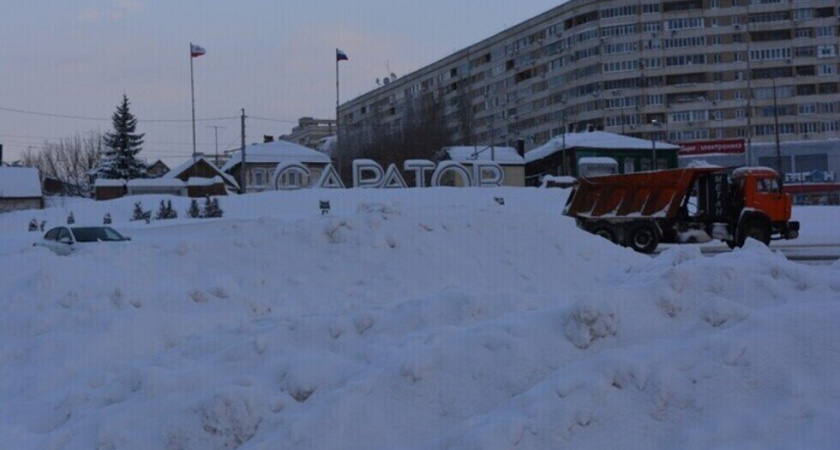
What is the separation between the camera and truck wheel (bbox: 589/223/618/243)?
2696 centimetres

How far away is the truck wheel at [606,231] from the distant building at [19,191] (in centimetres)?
4841

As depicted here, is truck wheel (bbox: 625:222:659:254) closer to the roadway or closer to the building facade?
the roadway

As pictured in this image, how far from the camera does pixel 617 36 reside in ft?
294

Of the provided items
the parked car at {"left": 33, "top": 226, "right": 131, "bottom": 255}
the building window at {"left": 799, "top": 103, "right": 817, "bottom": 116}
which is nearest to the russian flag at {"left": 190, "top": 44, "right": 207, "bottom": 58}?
the parked car at {"left": 33, "top": 226, "right": 131, "bottom": 255}

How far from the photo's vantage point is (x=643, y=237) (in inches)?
1033

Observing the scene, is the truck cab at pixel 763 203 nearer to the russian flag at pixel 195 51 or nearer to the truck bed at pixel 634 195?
the truck bed at pixel 634 195

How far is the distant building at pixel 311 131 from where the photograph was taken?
15700cm

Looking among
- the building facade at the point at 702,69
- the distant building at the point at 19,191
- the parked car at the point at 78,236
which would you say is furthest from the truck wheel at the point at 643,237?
the building facade at the point at 702,69

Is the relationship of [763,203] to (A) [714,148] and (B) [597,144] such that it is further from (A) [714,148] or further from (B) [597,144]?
(A) [714,148]

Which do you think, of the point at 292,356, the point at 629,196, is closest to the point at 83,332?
the point at 292,356

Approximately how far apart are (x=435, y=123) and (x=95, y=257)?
82.3 m

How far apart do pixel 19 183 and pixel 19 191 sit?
3.25ft

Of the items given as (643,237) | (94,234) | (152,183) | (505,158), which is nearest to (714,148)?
(505,158)

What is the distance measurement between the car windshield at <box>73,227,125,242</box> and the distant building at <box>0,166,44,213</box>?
41102 millimetres
